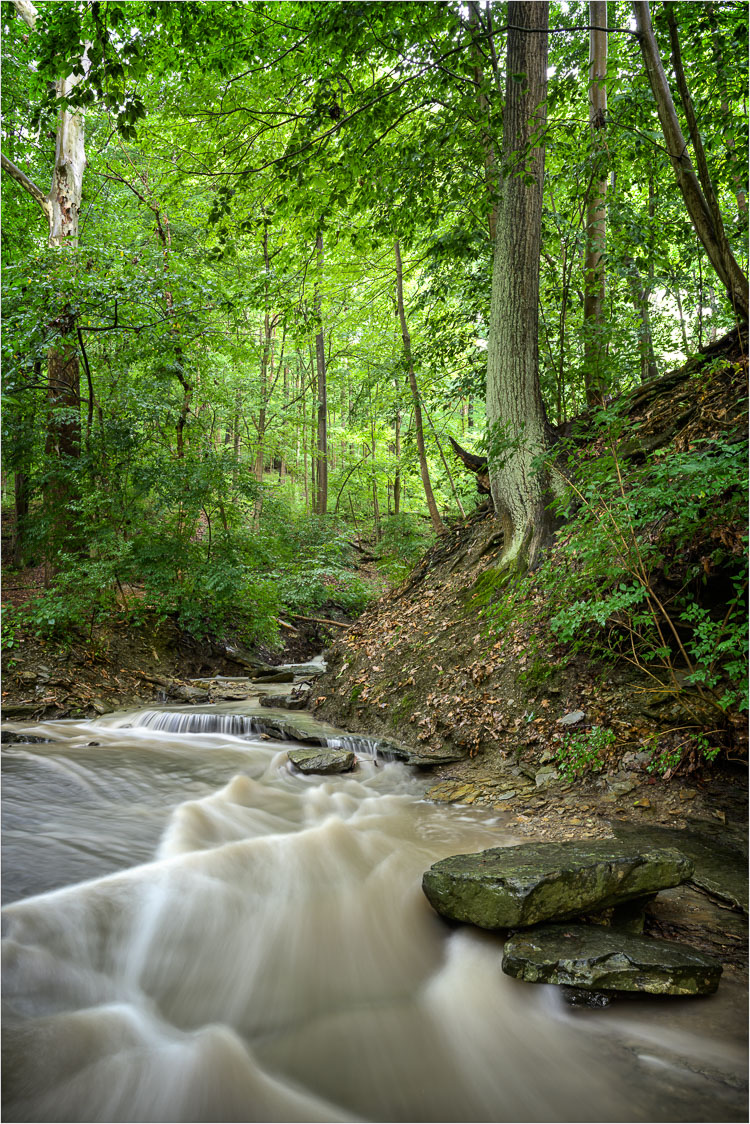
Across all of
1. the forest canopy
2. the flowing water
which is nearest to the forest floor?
the flowing water

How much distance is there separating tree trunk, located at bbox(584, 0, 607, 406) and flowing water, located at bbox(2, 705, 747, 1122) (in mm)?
4943

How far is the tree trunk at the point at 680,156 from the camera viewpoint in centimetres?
362

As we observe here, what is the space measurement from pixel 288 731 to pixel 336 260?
8.76 metres

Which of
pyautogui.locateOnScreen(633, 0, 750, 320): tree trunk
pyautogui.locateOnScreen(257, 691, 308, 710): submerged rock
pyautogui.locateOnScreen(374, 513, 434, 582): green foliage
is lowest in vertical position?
pyautogui.locateOnScreen(257, 691, 308, 710): submerged rock

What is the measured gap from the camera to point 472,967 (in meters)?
2.88

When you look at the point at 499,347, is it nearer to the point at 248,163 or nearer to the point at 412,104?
the point at 412,104

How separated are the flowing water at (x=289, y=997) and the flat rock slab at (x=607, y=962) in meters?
0.08

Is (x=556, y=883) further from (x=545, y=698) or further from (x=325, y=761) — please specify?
(x=325, y=761)

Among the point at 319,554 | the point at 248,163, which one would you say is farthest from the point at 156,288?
the point at 319,554

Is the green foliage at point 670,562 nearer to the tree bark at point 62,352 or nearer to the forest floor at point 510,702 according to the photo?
the forest floor at point 510,702

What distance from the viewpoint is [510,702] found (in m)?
5.26

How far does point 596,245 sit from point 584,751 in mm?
5939

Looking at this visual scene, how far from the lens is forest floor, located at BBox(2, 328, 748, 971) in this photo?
3520 millimetres

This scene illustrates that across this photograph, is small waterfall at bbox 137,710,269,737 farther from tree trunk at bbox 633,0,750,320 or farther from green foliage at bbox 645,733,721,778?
tree trunk at bbox 633,0,750,320
